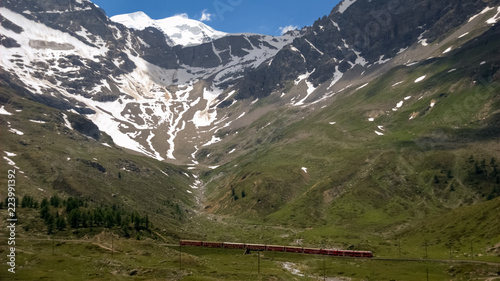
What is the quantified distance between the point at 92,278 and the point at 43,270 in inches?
396

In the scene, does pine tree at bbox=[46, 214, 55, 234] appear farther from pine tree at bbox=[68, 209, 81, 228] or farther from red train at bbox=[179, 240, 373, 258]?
Result: red train at bbox=[179, 240, 373, 258]

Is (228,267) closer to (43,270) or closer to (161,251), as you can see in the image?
(161,251)

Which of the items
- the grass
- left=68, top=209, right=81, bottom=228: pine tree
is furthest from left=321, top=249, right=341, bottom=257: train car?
left=68, top=209, right=81, bottom=228: pine tree

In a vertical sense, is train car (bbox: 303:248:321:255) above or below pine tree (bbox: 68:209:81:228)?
below

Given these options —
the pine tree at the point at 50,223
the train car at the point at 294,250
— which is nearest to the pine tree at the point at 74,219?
the pine tree at the point at 50,223

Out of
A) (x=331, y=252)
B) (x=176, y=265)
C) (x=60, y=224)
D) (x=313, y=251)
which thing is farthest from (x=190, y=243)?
(x=331, y=252)

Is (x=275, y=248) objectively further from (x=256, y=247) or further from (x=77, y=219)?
(x=77, y=219)

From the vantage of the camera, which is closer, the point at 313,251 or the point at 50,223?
the point at 50,223

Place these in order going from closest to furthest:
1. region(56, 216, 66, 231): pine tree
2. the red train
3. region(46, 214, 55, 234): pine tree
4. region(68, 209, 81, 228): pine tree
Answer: region(46, 214, 55, 234): pine tree < region(56, 216, 66, 231): pine tree < the red train < region(68, 209, 81, 228): pine tree

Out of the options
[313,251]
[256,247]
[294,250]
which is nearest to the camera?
[313,251]

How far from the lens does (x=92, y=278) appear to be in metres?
83.9

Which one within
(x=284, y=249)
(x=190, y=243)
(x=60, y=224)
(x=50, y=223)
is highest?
(x=50, y=223)


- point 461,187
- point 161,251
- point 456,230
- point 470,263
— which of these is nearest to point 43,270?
point 161,251

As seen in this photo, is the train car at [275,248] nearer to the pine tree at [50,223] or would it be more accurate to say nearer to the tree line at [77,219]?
the tree line at [77,219]
